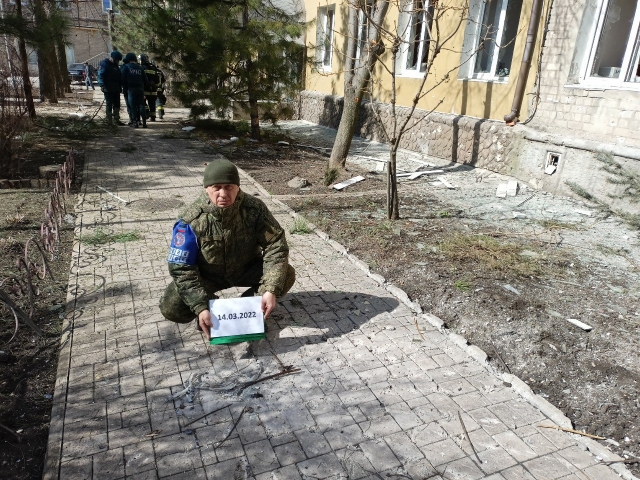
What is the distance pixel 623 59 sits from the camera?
7000mm

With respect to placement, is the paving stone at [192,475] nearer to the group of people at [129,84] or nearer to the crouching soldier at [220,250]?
the crouching soldier at [220,250]

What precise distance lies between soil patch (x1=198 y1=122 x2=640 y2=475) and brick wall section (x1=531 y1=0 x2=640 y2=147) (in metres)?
1.22

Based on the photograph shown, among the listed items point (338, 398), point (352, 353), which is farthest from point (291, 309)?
point (338, 398)

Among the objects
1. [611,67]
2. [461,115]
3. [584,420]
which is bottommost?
[584,420]

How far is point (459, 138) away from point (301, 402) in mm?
8315

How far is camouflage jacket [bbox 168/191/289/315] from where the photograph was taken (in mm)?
3135

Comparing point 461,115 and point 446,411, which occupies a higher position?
point 461,115

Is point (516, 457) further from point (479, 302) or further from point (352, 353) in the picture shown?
point (479, 302)

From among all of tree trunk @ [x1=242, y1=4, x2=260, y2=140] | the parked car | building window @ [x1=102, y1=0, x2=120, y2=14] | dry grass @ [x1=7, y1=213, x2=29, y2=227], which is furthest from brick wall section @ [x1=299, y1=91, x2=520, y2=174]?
the parked car

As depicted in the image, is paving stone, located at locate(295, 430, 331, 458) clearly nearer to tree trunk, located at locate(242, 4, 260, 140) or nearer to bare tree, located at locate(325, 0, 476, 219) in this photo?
bare tree, located at locate(325, 0, 476, 219)

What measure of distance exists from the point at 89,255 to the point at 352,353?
3.18 m

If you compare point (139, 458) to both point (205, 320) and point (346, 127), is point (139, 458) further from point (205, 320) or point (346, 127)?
point (346, 127)

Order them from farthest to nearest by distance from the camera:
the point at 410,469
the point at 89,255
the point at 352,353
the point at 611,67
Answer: the point at 611,67
the point at 89,255
the point at 352,353
the point at 410,469

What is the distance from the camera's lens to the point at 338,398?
9.58 feet
